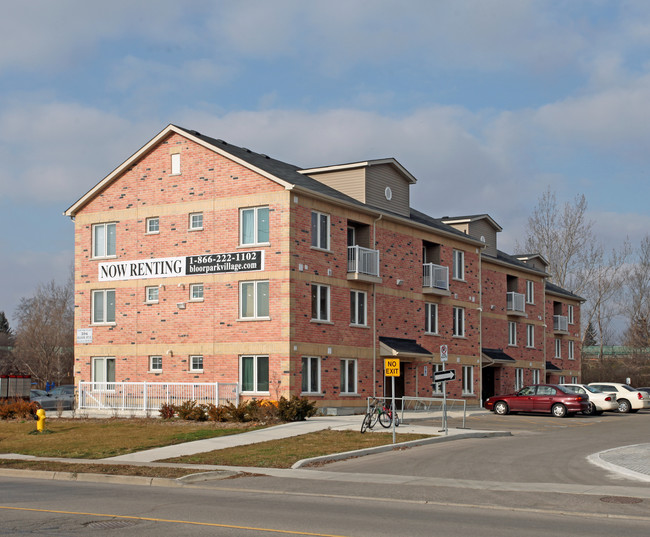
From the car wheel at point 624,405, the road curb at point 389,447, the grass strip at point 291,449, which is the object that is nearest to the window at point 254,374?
the grass strip at point 291,449

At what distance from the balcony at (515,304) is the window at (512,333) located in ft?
3.47

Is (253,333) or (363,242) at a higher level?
(363,242)

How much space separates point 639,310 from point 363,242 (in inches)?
1973

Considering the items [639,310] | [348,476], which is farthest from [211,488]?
[639,310]

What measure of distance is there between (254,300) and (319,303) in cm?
266

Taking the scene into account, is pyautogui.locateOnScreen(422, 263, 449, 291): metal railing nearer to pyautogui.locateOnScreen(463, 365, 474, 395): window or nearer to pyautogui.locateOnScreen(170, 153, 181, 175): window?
pyautogui.locateOnScreen(463, 365, 474, 395): window

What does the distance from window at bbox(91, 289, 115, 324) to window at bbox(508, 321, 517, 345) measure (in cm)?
2506

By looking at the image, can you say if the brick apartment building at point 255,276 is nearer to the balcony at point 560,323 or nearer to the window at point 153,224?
the window at point 153,224

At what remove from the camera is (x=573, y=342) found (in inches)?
2485

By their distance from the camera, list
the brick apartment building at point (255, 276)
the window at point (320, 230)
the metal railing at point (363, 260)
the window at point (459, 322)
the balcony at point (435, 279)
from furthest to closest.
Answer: the window at point (459, 322)
the balcony at point (435, 279)
the metal railing at point (363, 260)
the window at point (320, 230)
the brick apartment building at point (255, 276)

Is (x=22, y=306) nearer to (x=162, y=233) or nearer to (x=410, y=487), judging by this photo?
(x=162, y=233)

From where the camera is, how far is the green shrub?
2786 centimetres

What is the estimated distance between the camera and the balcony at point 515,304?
165ft

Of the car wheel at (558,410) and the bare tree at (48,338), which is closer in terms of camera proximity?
the car wheel at (558,410)
